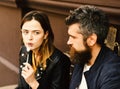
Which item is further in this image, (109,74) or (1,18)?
(1,18)

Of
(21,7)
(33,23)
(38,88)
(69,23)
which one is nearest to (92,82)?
(69,23)

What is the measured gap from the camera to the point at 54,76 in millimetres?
2783

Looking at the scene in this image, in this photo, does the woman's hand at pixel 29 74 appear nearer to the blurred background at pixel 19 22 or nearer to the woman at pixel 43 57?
the woman at pixel 43 57

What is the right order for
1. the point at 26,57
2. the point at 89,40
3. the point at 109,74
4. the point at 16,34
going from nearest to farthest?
the point at 109,74 → the point at 89,40 → the point at 26,57 → the point at 16,34

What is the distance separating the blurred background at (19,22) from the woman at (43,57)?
1.69ft

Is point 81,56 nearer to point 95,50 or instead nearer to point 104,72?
point 95,50

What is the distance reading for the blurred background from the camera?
279cm

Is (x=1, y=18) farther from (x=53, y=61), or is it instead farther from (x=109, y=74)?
(x=109, y=74)

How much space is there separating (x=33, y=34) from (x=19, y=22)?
70.8 inches

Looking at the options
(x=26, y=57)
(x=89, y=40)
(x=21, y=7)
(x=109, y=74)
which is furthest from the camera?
(x=21, y=7)

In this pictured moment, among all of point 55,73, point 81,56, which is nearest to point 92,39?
point 81,56

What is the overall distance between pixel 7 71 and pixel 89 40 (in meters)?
2.91

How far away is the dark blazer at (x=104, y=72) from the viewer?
2.09 meters

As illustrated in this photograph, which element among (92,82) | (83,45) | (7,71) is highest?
(83,45)
